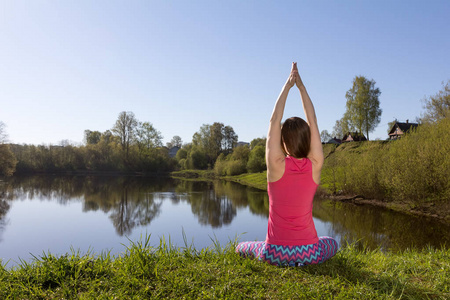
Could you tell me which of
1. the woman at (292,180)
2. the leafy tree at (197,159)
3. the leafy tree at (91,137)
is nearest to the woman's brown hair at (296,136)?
the woman at (292,180)

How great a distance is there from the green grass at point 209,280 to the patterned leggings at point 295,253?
0.07m

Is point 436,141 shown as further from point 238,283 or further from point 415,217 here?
point 238,283

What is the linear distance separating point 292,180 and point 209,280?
3.85 feet

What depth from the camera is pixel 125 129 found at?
59438mm

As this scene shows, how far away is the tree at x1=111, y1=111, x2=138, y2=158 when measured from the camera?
5866 cm

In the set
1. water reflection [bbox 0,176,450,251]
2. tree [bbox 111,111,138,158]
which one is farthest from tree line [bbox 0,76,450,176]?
water reflection [bbox 0,176,450,251]

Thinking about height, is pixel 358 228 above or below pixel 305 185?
below

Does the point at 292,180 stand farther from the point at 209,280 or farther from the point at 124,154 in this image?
the point at 124,154

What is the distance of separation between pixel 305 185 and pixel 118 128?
6026cm

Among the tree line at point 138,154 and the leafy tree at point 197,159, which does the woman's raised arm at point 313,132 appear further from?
the leafy tree at point 197,159

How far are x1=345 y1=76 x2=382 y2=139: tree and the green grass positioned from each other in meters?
40.8

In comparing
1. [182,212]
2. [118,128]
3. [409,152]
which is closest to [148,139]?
[118,128]

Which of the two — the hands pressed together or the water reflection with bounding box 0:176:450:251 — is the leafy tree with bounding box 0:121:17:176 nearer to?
the water reflection with bounding box 0:176:450:251

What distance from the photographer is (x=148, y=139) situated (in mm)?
61250
